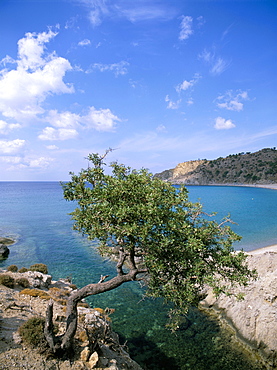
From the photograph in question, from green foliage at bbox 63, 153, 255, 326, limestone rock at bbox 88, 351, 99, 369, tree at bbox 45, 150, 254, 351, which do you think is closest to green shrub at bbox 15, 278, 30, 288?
tree at bbox 45, 150, 254, 351

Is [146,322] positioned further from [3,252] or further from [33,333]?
[3,252]

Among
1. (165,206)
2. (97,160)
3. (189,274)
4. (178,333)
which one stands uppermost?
(97,160)

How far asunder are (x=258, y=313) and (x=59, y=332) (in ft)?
53.4

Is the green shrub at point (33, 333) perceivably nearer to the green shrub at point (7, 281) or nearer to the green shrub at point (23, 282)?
the green shrub at point (7, 281)

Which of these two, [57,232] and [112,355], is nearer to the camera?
[112,355]

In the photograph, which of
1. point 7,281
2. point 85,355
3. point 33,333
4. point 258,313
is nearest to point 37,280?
point 7,281

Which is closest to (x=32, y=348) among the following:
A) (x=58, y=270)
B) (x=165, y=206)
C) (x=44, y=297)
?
(x=44, y=297)

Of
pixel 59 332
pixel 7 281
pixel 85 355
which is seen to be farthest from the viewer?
pixel 7 281

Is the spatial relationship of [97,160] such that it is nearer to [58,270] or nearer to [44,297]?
[44,297]

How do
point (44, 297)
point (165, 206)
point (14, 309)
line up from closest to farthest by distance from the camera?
point (165, 206)
point (14, 309)
point (44, 297)

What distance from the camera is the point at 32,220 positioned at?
243 feet

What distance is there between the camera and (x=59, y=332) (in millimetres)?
14891

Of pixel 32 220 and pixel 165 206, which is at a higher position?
pixel 165 206

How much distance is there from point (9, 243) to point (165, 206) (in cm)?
4786
